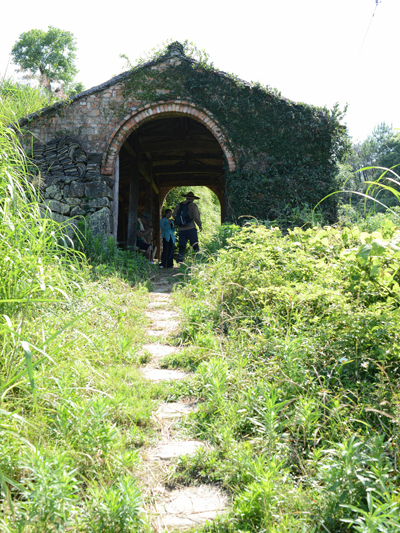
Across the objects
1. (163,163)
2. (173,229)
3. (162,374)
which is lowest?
(162,374)

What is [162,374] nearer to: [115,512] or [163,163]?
[115,512]

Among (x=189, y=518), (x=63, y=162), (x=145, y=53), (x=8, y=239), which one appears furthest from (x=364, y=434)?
(x=145, y=53)

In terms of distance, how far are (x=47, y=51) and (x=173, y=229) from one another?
3449cm

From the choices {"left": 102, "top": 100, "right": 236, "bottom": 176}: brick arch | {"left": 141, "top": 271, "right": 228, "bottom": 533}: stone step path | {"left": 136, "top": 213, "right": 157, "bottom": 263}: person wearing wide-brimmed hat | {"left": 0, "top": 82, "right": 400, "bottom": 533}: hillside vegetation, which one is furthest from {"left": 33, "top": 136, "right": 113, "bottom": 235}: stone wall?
{"left": 141, "top": 271, "right": 228, "bottom": 533}: stone step path

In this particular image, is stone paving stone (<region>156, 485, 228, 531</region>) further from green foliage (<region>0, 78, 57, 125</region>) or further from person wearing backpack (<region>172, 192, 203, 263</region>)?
green foliage (<region>0, 78, 57, 125</region>)

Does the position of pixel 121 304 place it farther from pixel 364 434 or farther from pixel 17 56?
pixel 17 56

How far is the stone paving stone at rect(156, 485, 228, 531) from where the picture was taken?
1757 mm

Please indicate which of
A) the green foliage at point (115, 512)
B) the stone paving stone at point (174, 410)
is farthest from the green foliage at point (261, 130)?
the green foliage at point (115, 512)

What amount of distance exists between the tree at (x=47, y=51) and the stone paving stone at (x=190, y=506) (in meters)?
39.9

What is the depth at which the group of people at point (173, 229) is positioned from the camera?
29.3 feet

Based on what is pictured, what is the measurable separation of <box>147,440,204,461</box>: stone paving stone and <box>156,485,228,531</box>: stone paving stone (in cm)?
24

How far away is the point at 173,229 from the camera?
1091 cm

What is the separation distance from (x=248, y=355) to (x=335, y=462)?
1.28 m

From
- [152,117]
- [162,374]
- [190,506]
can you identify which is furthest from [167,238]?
[190,506]
